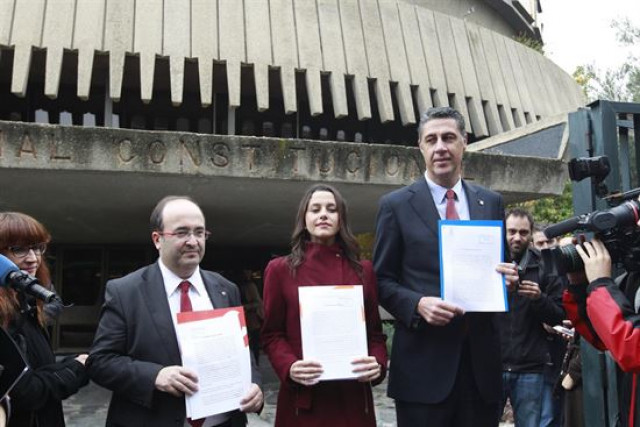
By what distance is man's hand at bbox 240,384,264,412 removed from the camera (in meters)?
3.14

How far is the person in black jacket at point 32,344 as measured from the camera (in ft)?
10.0

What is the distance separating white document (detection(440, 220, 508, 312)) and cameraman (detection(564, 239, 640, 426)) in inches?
16.1

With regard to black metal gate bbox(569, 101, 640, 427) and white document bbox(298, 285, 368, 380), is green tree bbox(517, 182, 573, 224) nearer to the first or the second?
black metal gate bbox(569, 101, 640, 427)

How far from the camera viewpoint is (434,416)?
10.5 feet

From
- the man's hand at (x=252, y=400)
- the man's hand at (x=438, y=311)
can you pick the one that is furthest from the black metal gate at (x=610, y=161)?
the man's hand at (x=252, y=400)

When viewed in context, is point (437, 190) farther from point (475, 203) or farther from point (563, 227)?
point (563, 227)

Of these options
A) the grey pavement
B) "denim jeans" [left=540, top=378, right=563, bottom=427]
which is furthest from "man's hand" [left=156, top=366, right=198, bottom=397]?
the grey pavement

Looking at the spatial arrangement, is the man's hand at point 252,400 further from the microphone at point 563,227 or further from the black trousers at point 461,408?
the microphone at point 563,227

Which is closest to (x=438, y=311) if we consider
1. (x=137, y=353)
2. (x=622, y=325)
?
(x=622, y=325)

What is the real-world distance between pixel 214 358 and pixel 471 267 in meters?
1.41

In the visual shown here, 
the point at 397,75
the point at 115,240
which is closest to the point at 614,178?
the point at 397,75

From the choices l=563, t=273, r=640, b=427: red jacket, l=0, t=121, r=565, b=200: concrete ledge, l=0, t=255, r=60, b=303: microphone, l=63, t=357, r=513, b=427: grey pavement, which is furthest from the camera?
l=0, t=121, r=565, b=200: concrete ledge

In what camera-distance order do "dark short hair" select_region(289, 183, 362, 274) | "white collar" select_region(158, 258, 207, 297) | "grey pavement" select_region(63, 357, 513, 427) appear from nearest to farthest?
"white collar" select_region(158, 258, 207, 297)
"dark short hair" select_region(289, 183, 362, 274)
"grey pavement" select_region(63, 357, 513, 427)

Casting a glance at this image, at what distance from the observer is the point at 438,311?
3111 mm
